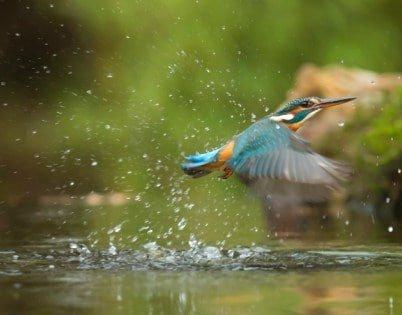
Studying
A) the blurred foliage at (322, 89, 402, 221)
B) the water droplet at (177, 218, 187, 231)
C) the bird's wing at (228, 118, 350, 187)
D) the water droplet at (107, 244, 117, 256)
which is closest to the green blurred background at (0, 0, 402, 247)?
the blurred foliage at (322, 89, 402, 221)

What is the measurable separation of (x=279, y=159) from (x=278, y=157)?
2cm

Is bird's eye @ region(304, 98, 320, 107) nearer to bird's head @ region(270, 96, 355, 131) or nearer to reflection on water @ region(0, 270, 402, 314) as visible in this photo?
bird's head @ region(270, 96, 355, 131)

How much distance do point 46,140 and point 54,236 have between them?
712 cm

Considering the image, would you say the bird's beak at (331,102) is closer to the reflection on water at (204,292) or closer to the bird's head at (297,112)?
the bird's head at (297,112)

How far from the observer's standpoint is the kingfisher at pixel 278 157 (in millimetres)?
6809

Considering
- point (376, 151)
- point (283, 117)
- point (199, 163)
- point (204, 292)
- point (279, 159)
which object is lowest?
point (204, 292)

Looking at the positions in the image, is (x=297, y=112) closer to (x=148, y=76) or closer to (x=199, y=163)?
(x=199, y=163)

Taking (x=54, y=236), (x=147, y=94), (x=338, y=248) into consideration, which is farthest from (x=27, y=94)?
(x=338, y=248)

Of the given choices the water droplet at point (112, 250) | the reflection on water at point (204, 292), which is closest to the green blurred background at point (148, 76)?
the water droplet at point (112, 250)

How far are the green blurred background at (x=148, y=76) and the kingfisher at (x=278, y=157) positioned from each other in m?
5.01

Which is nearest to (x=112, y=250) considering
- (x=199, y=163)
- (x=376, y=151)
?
(x=199, y=163)

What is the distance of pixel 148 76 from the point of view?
15016mm

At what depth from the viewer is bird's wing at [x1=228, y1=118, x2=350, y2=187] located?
6.78 m

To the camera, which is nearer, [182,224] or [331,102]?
[331,102]
